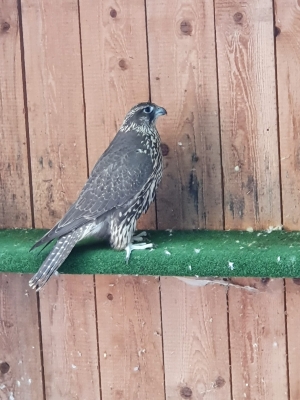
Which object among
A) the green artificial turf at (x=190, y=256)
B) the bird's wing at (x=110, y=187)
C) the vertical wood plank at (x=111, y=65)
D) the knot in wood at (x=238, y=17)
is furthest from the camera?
the vertical wood plank at (x=111, y=65)

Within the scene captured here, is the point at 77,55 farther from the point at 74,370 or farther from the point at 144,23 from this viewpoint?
the point at 74,370

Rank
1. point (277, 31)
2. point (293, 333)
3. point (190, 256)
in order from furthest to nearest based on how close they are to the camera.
→ point (293, 333)
point (277, 31)
point (190, 256)

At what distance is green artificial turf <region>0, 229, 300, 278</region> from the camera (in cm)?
215

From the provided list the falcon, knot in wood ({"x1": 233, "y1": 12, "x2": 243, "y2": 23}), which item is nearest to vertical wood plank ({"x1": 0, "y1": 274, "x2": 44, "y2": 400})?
the falcon

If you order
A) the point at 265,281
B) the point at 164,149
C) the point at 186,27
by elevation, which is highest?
the point at 186,27

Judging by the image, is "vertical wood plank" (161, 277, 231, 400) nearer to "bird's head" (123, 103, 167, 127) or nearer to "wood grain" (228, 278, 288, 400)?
"wood grain" (228, 278, 288, 400)

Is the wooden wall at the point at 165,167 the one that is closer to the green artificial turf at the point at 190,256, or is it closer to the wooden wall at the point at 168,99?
the wooden wall at the point at 168,99

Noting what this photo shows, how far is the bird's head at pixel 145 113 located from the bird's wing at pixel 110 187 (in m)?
0.10

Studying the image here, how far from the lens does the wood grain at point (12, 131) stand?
8.47 feet

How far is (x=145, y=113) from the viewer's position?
2363 millimetres

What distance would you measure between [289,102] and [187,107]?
1.17 ft

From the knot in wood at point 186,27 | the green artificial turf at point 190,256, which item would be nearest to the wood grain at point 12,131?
the green artificial turf at point 190,256

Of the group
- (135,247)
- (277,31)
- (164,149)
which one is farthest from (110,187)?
(277,31)

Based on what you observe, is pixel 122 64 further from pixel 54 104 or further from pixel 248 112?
pixel 248 112
